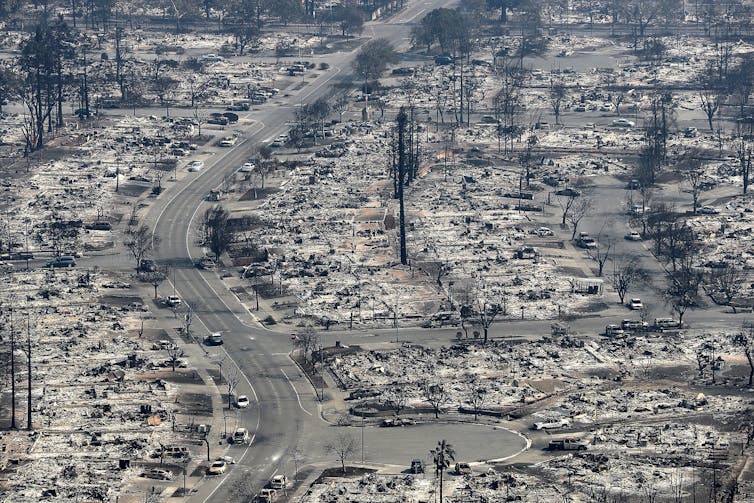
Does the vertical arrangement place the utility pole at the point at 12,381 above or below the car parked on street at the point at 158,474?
above

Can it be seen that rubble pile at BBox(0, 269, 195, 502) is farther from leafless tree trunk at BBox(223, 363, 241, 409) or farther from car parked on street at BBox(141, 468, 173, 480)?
leafless tree trunk at BBox(223, 363, 241, 409)

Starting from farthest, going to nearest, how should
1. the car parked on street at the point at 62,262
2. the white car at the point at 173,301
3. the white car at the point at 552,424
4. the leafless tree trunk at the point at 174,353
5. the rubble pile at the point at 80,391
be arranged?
the car parked on street at the point at 62,262, the white car at the point at 173,301, the leafless tree trunk at the point at 174,353, the white car at the point at 552,424, the rubble pile at the point at 80,391

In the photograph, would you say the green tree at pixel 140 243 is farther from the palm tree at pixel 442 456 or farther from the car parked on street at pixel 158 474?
the palm tree at pixel 442 456

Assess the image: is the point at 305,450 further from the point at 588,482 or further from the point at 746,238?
the point at 746,238

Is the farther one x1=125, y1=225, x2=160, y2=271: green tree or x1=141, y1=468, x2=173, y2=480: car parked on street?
x1=125, y1=225, x2=160, y2=271: green tree

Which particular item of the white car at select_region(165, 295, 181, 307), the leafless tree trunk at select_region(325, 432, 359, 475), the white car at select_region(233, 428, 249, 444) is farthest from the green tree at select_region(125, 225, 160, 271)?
the leafless tree trunk at select_region(325, 432, 359, 475)

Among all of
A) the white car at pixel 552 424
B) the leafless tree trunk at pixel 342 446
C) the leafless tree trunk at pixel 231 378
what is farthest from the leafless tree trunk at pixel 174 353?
the white car at pixel 552 424

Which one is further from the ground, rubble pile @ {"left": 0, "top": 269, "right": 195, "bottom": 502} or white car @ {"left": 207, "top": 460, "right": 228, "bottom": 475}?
rubble pile @ {"left": 0, "top": 269, "right": 195, "bottom": 502}

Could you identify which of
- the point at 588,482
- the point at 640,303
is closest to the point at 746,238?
the point at 640,303
